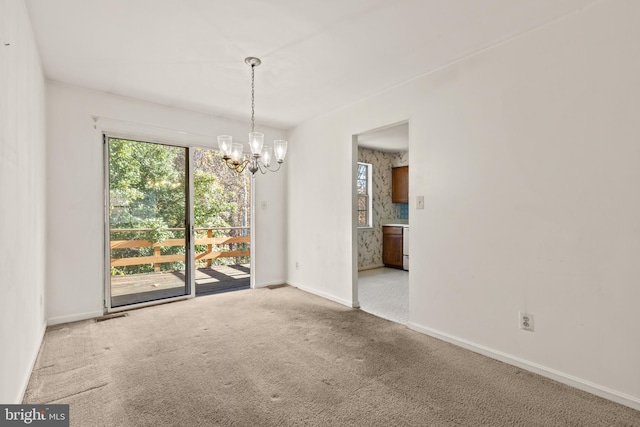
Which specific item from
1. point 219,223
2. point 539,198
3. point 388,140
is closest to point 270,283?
point 219,223

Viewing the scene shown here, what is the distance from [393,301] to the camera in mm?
4328

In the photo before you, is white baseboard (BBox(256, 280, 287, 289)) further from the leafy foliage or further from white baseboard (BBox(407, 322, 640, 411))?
white baseboard (BBox(407, 322, 640, 411))

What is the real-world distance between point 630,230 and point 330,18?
2.44 metres

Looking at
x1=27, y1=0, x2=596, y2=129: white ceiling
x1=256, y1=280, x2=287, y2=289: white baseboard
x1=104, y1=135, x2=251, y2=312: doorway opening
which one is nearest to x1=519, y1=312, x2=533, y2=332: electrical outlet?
x1=27, y1=0, x2=596, y2=129: white ceiling

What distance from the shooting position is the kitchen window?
6895 mm

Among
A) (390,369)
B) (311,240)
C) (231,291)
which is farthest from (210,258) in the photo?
(390,369)

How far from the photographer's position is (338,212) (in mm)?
4309

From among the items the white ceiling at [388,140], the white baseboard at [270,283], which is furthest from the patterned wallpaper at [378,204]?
the white baseboard at [270,283]

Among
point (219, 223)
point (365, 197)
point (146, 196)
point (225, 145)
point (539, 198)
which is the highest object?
point (225, 145)

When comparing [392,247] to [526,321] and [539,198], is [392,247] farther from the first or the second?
[539,198]

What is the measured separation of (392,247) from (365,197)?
1.22 metres

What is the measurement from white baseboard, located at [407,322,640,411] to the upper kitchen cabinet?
423 centimetres

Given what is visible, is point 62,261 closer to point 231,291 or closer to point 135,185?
point 135,185

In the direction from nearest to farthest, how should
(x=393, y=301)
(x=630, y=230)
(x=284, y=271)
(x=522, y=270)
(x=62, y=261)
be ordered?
(x=630, y=230), (x=522, y=270), (x=62, y=261), (x=393, y=301), (x=284, y=271)
